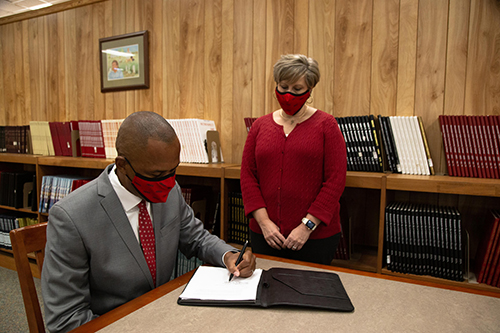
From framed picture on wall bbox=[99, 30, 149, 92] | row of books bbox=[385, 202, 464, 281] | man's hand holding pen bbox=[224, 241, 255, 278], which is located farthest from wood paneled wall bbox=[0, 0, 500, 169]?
man's hand holding pen bbox=[224, 241, 255, 278]

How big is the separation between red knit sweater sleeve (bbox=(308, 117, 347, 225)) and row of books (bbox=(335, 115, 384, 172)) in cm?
38

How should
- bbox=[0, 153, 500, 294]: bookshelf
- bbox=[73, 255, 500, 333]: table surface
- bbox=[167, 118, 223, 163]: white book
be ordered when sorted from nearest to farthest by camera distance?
bbox=[73, 255, 500, 333]: table surface → bbox=[0, 153, 500, 294]: bookshelf → bbox=[167, 118, 223, 163]: white book

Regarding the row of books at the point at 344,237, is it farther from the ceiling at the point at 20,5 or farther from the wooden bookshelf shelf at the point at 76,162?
the ceiling at the point at 20,5

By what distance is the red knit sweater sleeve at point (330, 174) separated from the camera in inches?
61.2

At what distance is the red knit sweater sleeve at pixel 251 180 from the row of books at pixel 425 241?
71cm

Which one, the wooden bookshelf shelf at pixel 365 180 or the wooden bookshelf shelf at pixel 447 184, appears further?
the wooden bookshelf shelf at pixel 365 180

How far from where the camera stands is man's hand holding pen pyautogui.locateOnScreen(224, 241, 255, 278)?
1057 mm

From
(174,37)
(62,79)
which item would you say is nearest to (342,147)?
(174,37)

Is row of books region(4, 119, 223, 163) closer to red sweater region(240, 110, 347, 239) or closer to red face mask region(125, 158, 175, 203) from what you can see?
red sweater region(240, 110, 347, 239)

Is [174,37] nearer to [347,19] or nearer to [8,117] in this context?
[347,19]

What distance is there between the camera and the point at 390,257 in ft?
5.99

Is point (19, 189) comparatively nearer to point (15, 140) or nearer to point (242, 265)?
point (15, 140)

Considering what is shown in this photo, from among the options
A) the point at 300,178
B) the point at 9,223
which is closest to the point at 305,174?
the point at 300,178

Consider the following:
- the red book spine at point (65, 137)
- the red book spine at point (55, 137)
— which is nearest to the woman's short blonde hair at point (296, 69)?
the red book spine at point (65, 137)
